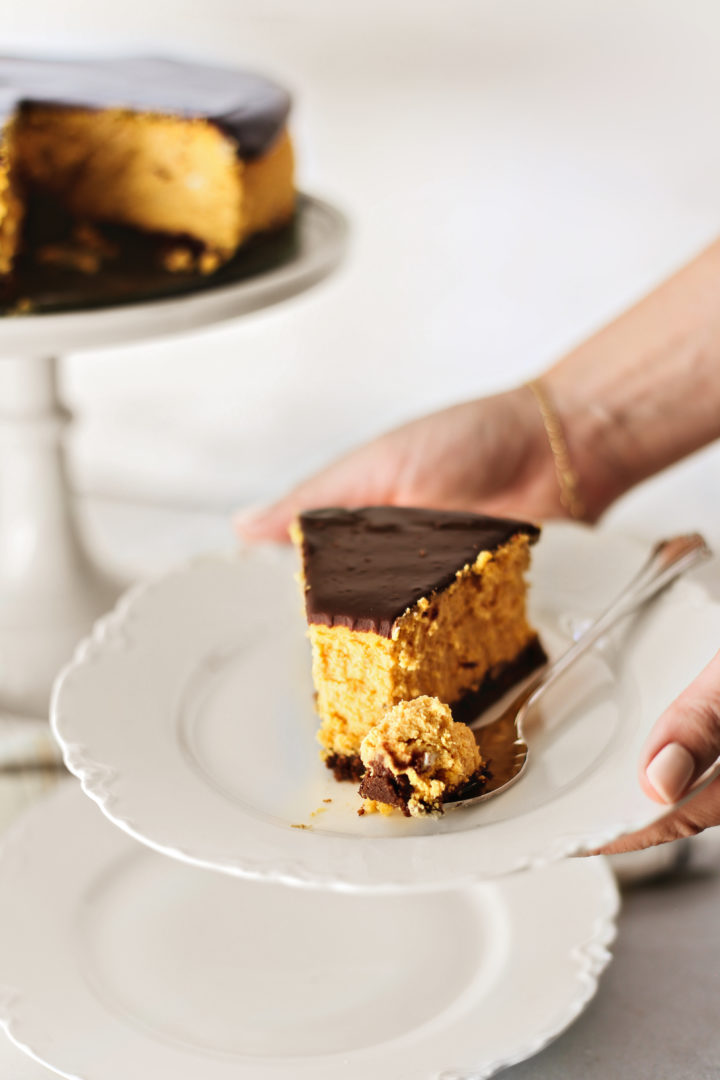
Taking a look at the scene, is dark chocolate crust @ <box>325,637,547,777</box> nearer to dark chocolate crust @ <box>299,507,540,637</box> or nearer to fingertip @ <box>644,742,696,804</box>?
dark chocolate crust @ <box>299,507,540,637</box>

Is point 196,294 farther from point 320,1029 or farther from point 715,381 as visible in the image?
point 320,1029

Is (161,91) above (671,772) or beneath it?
above

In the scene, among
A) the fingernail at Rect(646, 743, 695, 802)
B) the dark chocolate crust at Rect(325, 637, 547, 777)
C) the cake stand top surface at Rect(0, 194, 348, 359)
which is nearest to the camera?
the fingernail at Rect(646, 743, 695, 802)

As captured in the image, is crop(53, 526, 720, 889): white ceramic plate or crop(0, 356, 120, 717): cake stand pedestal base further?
crop(0, 356, 120, 717): cake stand pedestal base

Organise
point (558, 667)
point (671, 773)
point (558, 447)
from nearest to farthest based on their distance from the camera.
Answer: point (671, 773) < point (558, 667) < point (558, 447)

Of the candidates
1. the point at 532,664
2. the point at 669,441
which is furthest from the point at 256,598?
the point at 669,441

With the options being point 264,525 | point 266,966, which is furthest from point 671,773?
point 264,525

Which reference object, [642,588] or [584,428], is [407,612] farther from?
[584,428]

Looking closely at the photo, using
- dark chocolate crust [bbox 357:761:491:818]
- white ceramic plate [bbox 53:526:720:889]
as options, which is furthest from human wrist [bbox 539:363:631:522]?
dark chocolate crust [bbox 357:761:491:818]
